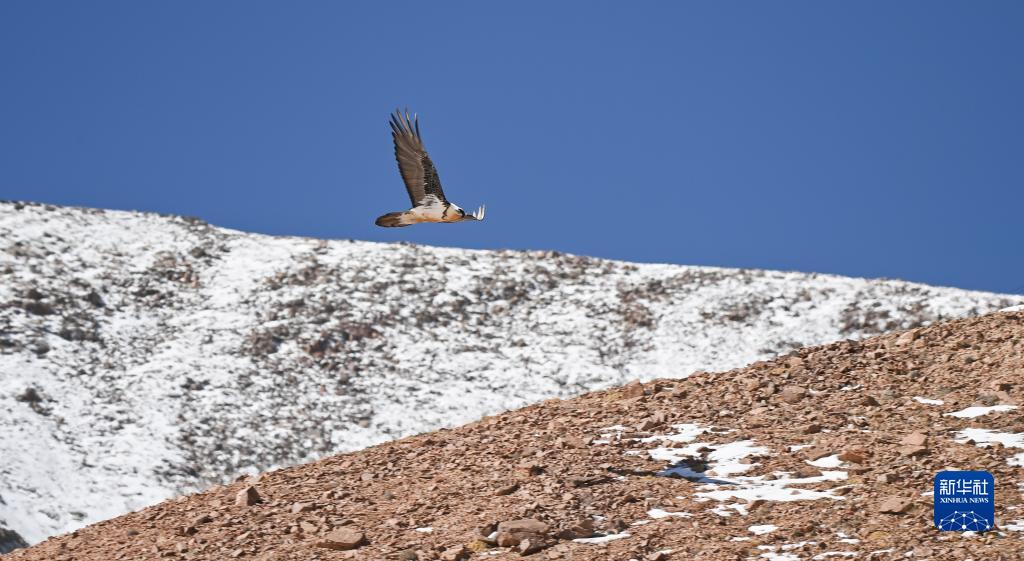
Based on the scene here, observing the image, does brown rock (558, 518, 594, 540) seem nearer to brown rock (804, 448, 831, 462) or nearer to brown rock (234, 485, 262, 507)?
brown rock (804, 448, 831, 462)

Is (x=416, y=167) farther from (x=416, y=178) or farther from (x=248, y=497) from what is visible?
(x=248, y=497)

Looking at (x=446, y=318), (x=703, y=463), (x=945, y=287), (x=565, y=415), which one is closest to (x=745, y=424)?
(x=703, y=463)

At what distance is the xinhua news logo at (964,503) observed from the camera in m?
8.77

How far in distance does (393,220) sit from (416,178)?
498 millimetres

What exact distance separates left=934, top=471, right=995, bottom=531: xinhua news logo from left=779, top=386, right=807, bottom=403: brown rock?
3327 millimetres

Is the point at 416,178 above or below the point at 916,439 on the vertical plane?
above

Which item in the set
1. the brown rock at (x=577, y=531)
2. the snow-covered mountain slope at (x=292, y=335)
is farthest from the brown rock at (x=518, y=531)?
the snow-covered mountain slope at (x=292, y=335)

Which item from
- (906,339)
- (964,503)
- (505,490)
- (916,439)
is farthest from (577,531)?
(906,339)

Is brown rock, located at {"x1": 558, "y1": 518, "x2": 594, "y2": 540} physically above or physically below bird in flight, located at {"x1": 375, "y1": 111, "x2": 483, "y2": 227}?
below

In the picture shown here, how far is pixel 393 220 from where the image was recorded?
12.2 metres

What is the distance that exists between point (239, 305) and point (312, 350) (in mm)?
2958

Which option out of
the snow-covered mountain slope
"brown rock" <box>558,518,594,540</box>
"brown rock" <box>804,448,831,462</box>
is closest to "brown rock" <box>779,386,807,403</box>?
"brown rock" <box>804,448,831,462</box>

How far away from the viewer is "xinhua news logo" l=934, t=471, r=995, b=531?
8.77 m

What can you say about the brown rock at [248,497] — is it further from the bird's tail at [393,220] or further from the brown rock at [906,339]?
the brown rock at [906,339]
